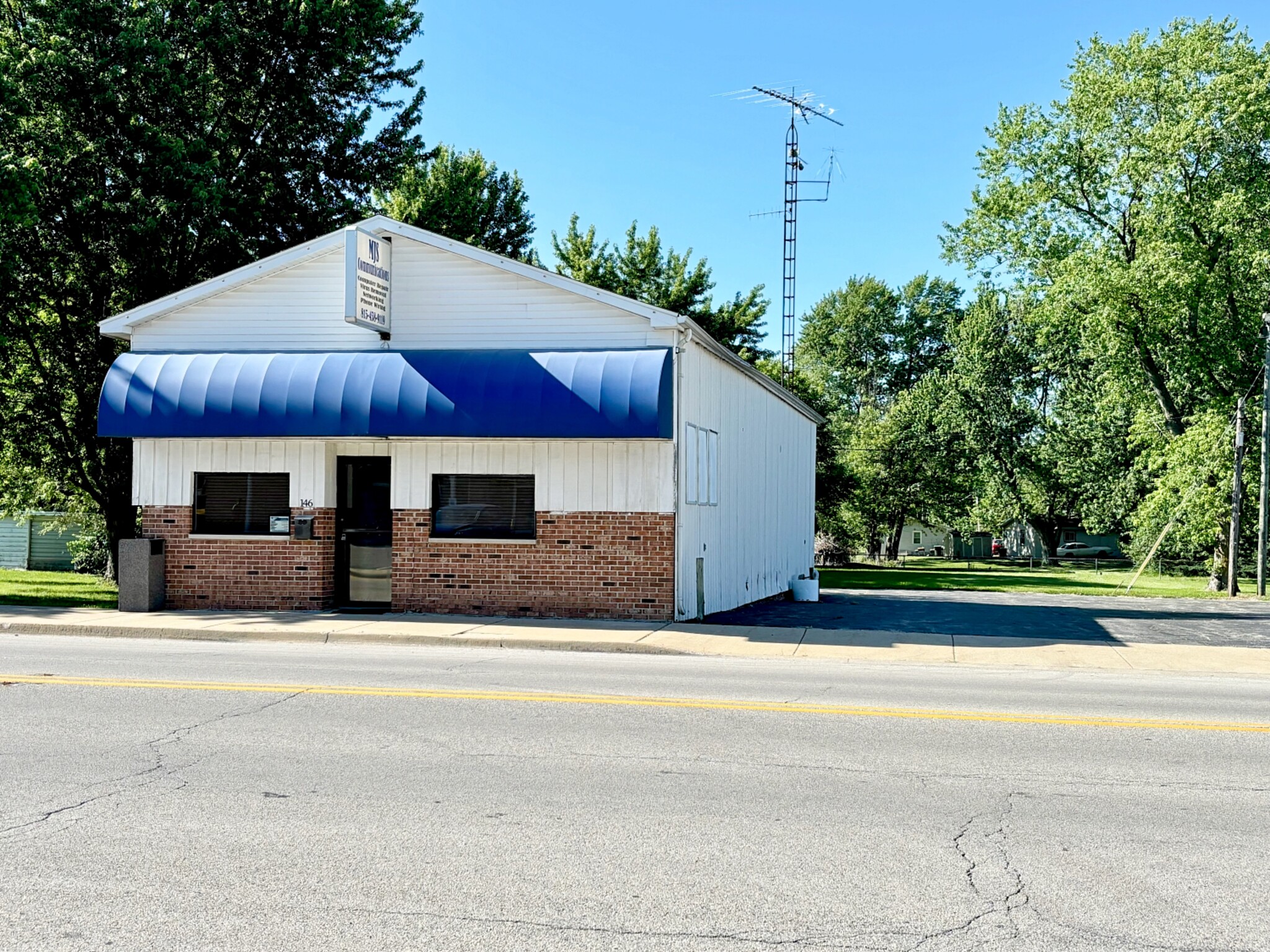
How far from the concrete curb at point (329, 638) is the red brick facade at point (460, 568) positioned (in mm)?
2424

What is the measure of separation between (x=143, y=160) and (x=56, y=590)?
9035 mm

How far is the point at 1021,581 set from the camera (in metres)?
42.3

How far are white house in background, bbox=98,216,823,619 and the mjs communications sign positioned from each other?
40mm

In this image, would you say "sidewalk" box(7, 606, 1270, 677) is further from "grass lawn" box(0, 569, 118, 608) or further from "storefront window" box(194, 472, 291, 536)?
"grass lawn" box(0, 569, 118, 608)

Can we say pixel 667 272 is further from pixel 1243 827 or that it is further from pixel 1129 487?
pixel 1243 827

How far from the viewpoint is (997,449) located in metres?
63.4


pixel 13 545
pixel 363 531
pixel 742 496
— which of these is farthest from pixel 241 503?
pixel 13 545

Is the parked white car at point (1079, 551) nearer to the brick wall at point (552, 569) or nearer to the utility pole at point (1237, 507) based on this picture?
the utility pole at point (1237, 507)

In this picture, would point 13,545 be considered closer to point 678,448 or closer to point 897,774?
point 678,448

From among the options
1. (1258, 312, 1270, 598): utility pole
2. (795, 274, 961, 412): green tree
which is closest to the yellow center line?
(1258, 312, 1270, 598): utility pole

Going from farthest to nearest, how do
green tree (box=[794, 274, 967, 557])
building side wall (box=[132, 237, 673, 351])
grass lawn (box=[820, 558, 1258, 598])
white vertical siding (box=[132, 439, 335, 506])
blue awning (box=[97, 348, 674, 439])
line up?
green tree (box=[794, 274, 967, 557]), grass lawn (box=[820, 558, 1258, 598]), white vertical siding (box=[132, 439, 335, 506]), building side wall (box=[132, 237, 673, 351]), blue awning (box=[97, 348, 674, 439])

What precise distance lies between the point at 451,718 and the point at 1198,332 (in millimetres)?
34204

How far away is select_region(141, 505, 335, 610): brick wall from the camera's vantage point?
711 inches

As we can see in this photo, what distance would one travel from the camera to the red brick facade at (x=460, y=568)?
55.6 feet
